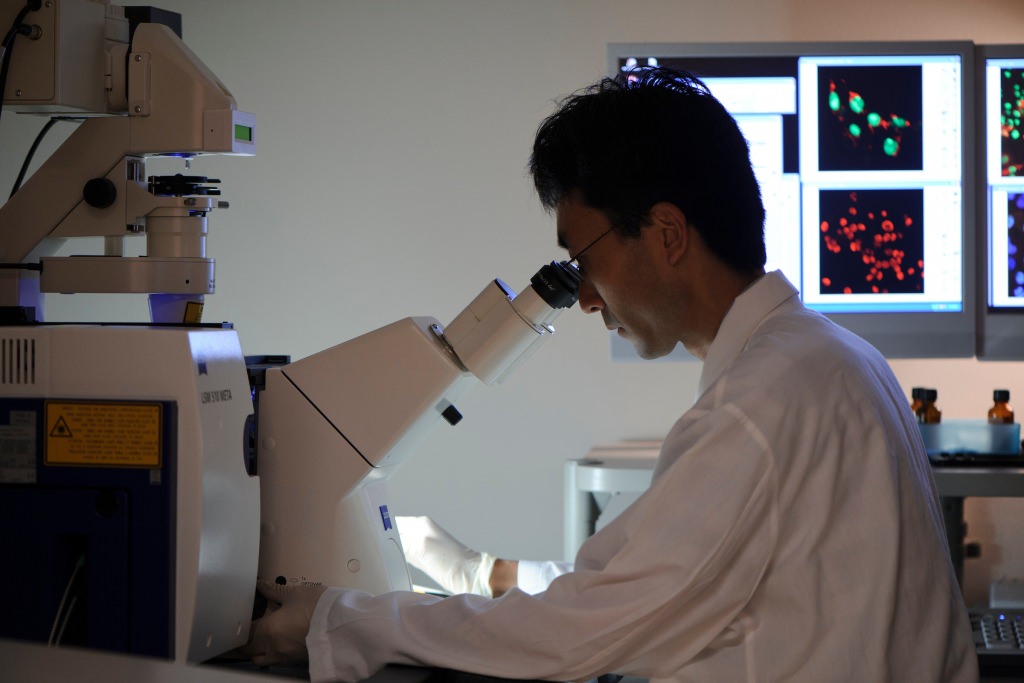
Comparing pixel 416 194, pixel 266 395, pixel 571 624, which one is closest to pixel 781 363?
pixel 571 624

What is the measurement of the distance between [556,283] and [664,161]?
201 millimetres

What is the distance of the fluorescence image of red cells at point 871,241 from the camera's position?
2.28 m

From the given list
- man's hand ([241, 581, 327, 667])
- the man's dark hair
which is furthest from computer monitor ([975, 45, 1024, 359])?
man's hand ([241, 581, 327, 667])

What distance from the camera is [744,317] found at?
1.24 meters

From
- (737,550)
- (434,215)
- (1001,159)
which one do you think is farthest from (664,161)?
(434,215)

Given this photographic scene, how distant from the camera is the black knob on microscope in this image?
1.33 m

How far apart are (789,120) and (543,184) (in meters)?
1.10

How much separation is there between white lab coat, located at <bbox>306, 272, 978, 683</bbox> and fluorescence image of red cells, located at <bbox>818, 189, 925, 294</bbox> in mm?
1202

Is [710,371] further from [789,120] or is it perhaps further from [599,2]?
[599,2]

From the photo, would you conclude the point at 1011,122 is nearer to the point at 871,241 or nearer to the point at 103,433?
the point at 871,241

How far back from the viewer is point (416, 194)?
Result: 2678mm

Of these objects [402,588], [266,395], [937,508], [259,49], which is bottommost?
[402,588]

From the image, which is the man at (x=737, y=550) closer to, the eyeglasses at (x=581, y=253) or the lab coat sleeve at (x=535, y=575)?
the eyeglasses at (x=581, y=253)

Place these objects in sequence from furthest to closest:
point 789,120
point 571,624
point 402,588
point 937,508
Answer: point 789,120 < point 402,588 < point 937,508 < point 571,624
